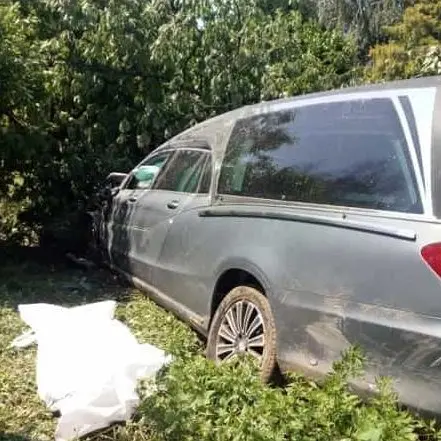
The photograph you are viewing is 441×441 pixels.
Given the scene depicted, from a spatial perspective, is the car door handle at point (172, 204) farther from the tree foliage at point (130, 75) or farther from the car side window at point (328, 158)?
the tree foliage at point (130, 75)

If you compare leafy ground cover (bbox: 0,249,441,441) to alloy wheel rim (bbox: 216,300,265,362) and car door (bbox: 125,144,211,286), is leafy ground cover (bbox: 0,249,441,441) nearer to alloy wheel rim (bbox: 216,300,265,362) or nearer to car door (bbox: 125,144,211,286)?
alloy wheel rim (bbox: 216,300,265,362)

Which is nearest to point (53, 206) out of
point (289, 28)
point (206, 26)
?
point (206, 26)

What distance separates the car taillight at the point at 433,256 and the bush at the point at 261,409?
0.51 m

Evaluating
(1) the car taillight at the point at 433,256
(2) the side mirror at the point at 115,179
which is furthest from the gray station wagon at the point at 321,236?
(2) the side mirror at the point at 115,179

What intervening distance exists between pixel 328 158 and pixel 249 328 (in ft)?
3.61

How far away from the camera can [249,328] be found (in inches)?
183

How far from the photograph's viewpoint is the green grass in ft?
13.8

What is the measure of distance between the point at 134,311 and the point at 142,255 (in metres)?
0.47

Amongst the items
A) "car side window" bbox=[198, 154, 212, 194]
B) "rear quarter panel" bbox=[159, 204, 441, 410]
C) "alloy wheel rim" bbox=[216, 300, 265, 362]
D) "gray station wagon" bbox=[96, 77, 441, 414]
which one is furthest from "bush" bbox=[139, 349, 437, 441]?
"car side window" bbox=[198, 154, 212, 194]

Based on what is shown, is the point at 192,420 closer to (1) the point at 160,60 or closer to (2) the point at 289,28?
(1) the point at 160,60

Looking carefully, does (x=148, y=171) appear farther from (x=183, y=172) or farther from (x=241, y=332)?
(x=241, y=332)

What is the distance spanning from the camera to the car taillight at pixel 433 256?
135 inches

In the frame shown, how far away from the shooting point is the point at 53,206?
923 centimetres

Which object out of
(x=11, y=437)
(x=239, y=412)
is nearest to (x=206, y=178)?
(x=11, y=437)
